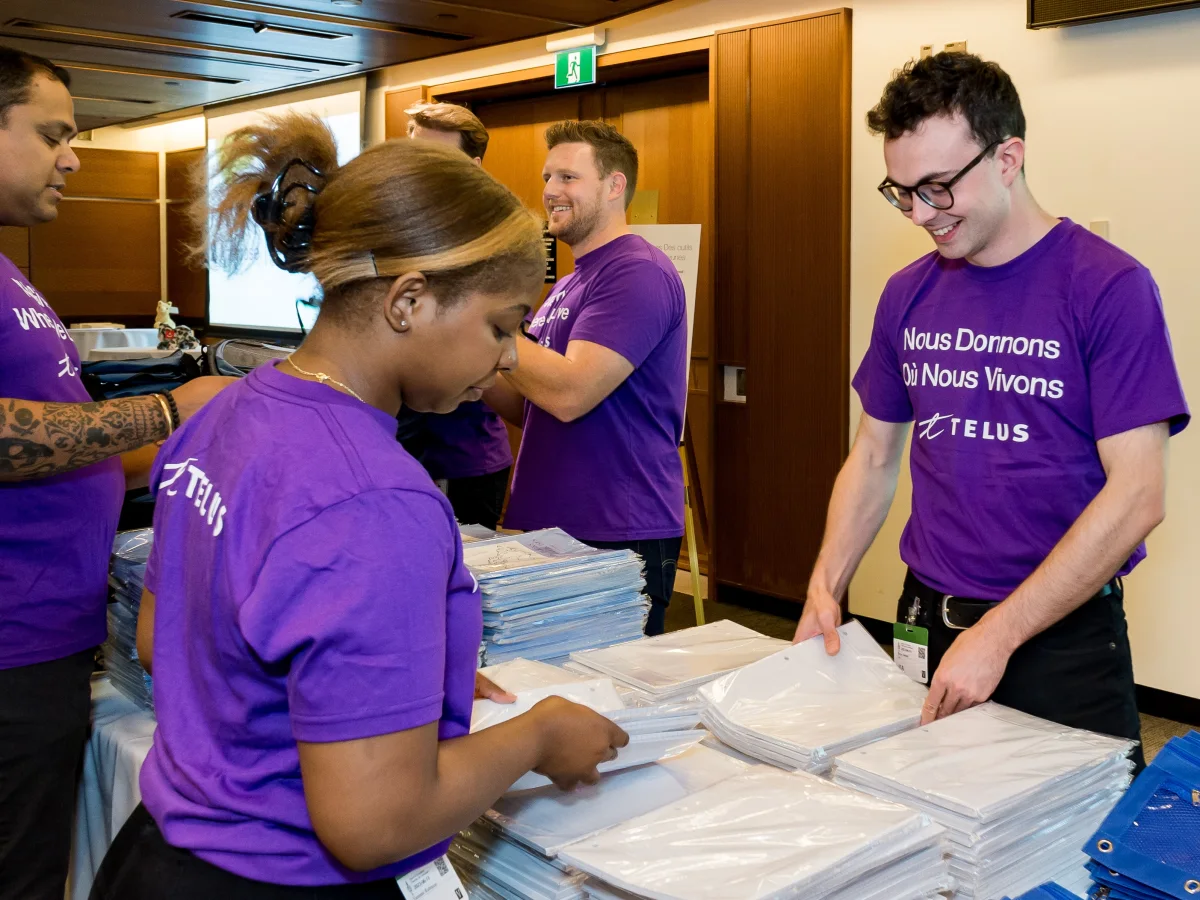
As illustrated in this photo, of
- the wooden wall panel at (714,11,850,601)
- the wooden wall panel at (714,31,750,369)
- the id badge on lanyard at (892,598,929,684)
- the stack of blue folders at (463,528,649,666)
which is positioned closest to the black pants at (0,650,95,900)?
the stack of blue folders at (463,528,649,666)

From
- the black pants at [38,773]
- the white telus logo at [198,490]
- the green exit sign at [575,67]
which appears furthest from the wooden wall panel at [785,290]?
the white telus logo at [198,490]

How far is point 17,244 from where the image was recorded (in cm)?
954

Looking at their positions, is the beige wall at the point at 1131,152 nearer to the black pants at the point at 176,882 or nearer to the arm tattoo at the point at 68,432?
the arm tattoo at the point at 68,432

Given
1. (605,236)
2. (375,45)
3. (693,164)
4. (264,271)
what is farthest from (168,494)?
(264,271)

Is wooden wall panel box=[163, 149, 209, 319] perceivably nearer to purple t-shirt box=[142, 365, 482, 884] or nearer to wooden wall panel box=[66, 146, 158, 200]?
wooden wall panel box=[66, 146, 158, 200]

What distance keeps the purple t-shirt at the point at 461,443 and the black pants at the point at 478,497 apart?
0.09 feet

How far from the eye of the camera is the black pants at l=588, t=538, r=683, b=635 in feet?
7.50

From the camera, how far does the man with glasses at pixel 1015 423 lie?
4.59ft

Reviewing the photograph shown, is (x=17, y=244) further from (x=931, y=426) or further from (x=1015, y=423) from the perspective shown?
(x=1015, y=423)

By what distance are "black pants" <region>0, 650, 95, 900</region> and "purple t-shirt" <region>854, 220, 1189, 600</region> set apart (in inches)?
51.2

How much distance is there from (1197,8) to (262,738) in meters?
3.52

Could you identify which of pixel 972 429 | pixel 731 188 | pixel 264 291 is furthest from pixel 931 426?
pixel 264 291

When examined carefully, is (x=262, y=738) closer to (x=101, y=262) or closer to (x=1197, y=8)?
(x=1197, y=8)

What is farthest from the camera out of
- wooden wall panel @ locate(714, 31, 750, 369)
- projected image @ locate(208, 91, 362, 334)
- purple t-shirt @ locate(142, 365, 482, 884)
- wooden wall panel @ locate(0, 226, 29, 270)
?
wooden wall panel @ locate(0, 226, 29, 270)
